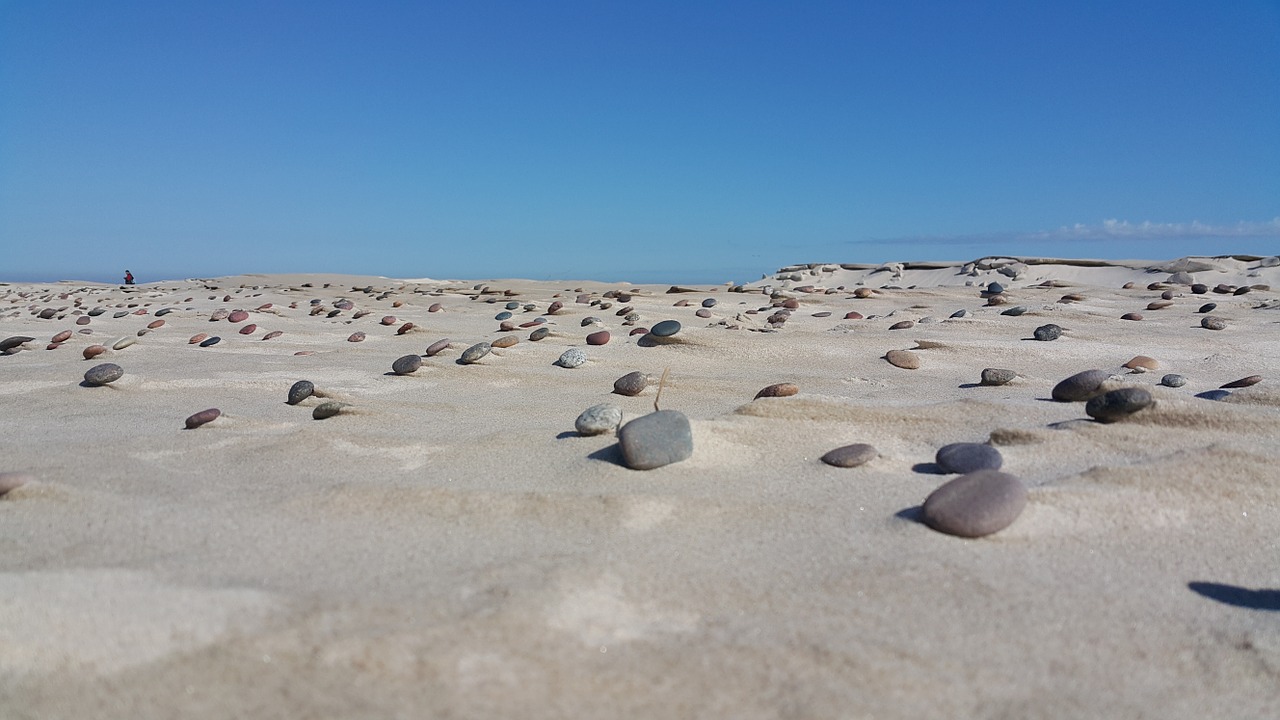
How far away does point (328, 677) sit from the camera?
95 cm

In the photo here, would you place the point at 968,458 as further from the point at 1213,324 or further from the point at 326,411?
the point at 1213,324

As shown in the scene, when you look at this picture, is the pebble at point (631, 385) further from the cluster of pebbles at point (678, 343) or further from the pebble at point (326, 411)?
the pebble at point (326, 411)

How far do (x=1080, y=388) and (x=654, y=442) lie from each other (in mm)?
1331

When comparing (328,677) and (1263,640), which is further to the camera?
(1263,640)

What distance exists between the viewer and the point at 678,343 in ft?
11.4

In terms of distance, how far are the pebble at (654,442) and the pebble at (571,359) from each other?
4.54 feet

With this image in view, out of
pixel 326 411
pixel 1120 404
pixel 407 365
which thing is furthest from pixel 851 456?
pixel 407 365

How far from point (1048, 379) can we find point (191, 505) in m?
2.58

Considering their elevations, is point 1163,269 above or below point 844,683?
above

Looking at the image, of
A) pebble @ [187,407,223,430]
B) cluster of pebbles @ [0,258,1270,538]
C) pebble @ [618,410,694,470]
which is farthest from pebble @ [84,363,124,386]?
pebble @ [618,410,694,470]

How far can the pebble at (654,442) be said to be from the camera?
1.75 meters

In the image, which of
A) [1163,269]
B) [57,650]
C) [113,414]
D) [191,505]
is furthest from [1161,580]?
[1163,269]

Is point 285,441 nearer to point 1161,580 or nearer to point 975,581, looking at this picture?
point 975,581

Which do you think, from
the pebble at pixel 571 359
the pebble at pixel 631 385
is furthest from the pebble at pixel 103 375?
the pebble at pixel 631 385
